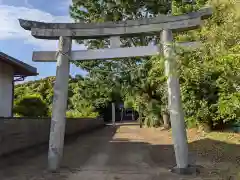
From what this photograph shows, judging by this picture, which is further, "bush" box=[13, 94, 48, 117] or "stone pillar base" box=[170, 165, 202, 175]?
"bush" box=[13, 94, 48, 117]

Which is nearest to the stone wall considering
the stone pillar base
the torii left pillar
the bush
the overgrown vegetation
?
the torii left pillar

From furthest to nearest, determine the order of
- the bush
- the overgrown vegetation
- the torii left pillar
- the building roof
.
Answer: the bush → the building roof → the torii left pillar → the overgrown vegetation

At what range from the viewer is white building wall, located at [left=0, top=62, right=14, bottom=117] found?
14.6 meters

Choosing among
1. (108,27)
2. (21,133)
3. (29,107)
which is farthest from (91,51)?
(29,107)

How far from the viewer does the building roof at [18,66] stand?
13.3m

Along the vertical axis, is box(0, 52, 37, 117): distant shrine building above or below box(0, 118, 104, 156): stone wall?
above

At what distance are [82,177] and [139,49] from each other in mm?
4003

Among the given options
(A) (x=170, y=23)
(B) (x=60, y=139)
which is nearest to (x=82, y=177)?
(B) (x=60, y=139)

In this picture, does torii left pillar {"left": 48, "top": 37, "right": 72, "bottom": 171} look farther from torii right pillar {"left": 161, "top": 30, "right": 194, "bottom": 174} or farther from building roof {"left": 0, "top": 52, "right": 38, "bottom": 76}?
building roof {"left": 0, "top": 52, "right": 38, "bottom": 76}

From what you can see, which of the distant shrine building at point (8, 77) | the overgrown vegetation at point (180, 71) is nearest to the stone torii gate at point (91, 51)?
the overgrown vegetation at point (180, 71)

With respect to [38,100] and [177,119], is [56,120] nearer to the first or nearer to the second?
[177,119]

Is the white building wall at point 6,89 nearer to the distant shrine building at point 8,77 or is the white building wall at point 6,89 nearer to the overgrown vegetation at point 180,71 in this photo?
the distant shrine building at point 8,77

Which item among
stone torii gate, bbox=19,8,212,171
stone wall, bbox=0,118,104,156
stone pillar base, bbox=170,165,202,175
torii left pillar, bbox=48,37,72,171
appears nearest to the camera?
stone pillar base, bbox=170,165,202,175

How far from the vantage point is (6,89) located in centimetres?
1513
